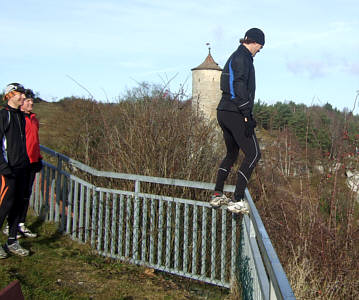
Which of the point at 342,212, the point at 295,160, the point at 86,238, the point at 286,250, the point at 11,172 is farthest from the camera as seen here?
the point at 295,160

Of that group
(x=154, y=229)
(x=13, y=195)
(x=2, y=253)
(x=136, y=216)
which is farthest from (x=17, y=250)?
(x=154, y=229)

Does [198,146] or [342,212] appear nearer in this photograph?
[198,146]

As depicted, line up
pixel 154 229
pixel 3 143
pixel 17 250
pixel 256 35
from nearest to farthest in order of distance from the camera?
pixel 256 35, pixel 3 143, pixel 17 250, pixel 154 229

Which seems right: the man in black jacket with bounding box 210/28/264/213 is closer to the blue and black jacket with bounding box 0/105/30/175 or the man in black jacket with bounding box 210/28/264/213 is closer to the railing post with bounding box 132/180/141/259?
the railing post with bounding box 132/180/141/259

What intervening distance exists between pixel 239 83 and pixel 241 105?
0.24 m

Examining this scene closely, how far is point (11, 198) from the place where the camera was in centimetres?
450

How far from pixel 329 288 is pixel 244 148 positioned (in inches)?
135

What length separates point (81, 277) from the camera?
4535 millimetres

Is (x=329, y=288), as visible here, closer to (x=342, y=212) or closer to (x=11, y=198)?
(x=342, y=212)

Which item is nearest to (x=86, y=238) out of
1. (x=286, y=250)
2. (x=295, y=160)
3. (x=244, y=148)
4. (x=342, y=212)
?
(x=244, y=148)

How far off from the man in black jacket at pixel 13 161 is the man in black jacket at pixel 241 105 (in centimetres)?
235

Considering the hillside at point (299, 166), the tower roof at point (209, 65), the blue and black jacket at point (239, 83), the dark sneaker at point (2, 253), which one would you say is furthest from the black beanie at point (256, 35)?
the tower roof at point (209, 65)

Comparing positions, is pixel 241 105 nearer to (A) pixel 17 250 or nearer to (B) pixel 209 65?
(A) pixel 17 250

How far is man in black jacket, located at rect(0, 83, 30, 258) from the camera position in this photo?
4457mm
